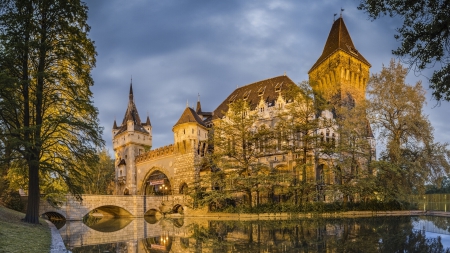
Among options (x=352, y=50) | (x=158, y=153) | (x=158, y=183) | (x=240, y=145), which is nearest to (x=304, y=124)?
(x=240, y=145)

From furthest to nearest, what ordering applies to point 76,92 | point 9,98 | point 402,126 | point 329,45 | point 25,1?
point 329,45 → point 402,126 → point 76,92 → point 25,1 → point 9,98

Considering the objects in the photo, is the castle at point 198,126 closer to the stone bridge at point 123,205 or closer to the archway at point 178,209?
the archway at point 178,209

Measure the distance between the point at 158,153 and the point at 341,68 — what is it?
24444 millimetres

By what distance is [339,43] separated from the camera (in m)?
42.7

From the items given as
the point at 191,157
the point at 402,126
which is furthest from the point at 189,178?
the point at 402,126

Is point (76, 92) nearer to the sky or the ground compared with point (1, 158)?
nearer to the sky

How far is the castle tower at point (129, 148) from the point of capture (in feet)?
160

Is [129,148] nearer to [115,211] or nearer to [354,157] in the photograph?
[115,211]

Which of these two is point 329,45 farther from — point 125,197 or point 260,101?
point 125,197

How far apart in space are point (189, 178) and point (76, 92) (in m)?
24.2

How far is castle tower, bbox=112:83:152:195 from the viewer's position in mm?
48906

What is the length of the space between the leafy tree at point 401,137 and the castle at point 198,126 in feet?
26.2

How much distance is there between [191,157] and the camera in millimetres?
39031

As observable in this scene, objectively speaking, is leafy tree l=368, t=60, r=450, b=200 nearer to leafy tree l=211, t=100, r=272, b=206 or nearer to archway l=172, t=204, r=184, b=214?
leafy tree l=211, t=100, r=272, b=206
